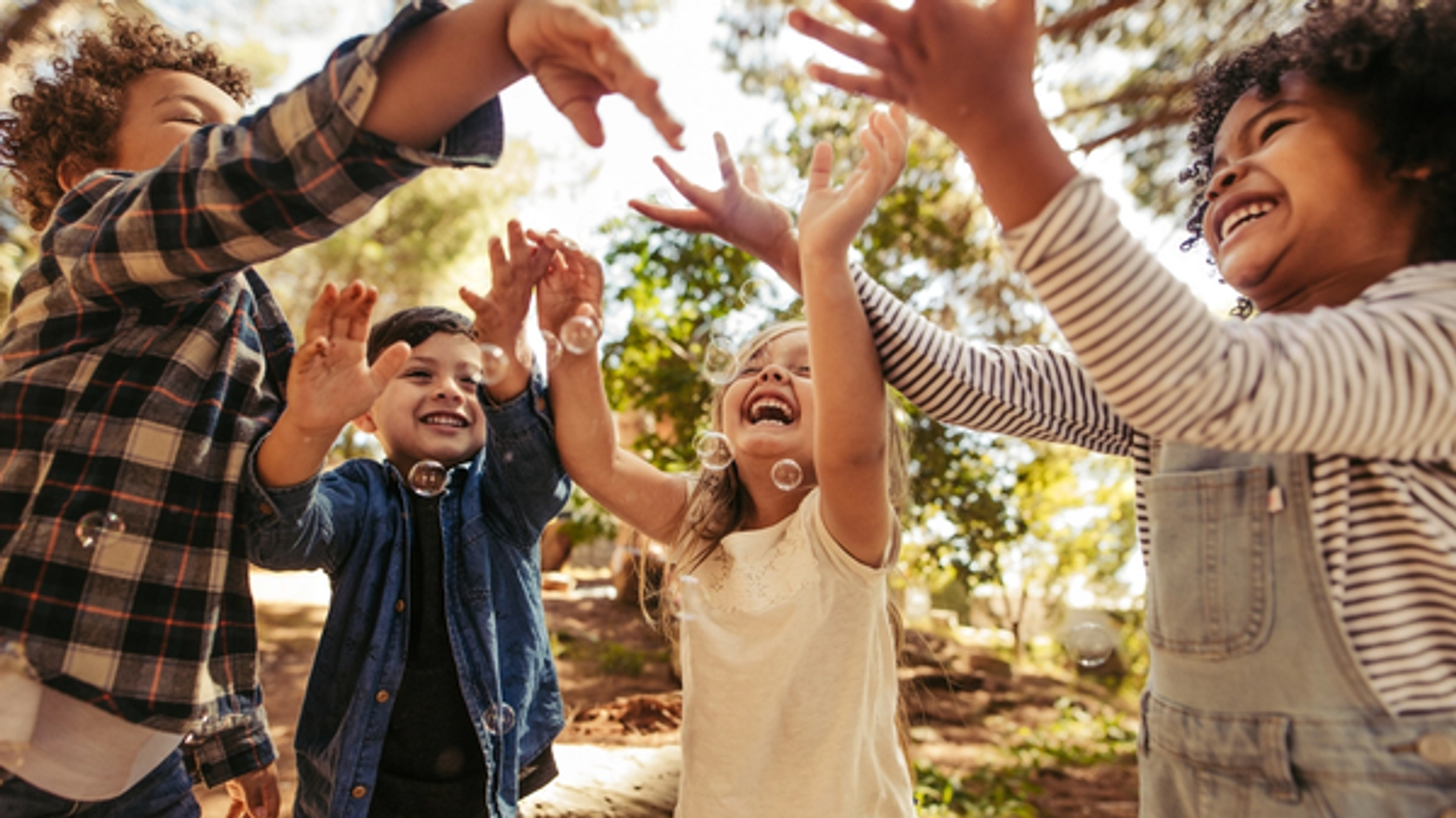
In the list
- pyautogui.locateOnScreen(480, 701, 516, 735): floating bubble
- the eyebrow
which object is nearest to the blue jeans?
pyautogui.locateOnScreen(480, 701, 516, 735): floating bubble

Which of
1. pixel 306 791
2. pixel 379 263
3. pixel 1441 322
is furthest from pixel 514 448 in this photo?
pixel 379 263

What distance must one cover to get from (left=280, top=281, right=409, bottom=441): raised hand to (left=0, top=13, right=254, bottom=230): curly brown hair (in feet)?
2.50

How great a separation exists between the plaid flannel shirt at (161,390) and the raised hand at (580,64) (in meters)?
0.14

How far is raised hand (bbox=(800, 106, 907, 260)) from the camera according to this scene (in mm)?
1378

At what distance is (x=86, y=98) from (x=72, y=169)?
16 centimetres

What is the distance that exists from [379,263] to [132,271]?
37.7 ft

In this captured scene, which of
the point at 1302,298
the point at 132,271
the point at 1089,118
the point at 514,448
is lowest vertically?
the point at 514,448

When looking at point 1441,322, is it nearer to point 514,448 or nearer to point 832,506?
point 832,506

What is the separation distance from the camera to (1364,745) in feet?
3.37

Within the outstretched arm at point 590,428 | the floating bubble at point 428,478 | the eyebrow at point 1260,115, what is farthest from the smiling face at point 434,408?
the eyebrow at point 1260,115

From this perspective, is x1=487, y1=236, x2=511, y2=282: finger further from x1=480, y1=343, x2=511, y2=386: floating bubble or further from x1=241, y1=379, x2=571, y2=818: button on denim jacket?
x1=241, y1=379, x2=571, y2=818: button on denim jacket

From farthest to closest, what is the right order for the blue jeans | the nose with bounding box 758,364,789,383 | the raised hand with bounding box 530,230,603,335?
1. the nose with bounding box 758,364,789,383
2. the raised hand with bounding box 530,230,603,335
3. the blue jeans

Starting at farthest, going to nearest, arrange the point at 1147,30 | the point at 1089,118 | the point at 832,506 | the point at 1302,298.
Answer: the point at 1089,118
the point at 1147,30
the point at 832,506
the point at 1302,298

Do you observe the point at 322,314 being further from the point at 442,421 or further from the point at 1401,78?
the point at 1401,78
